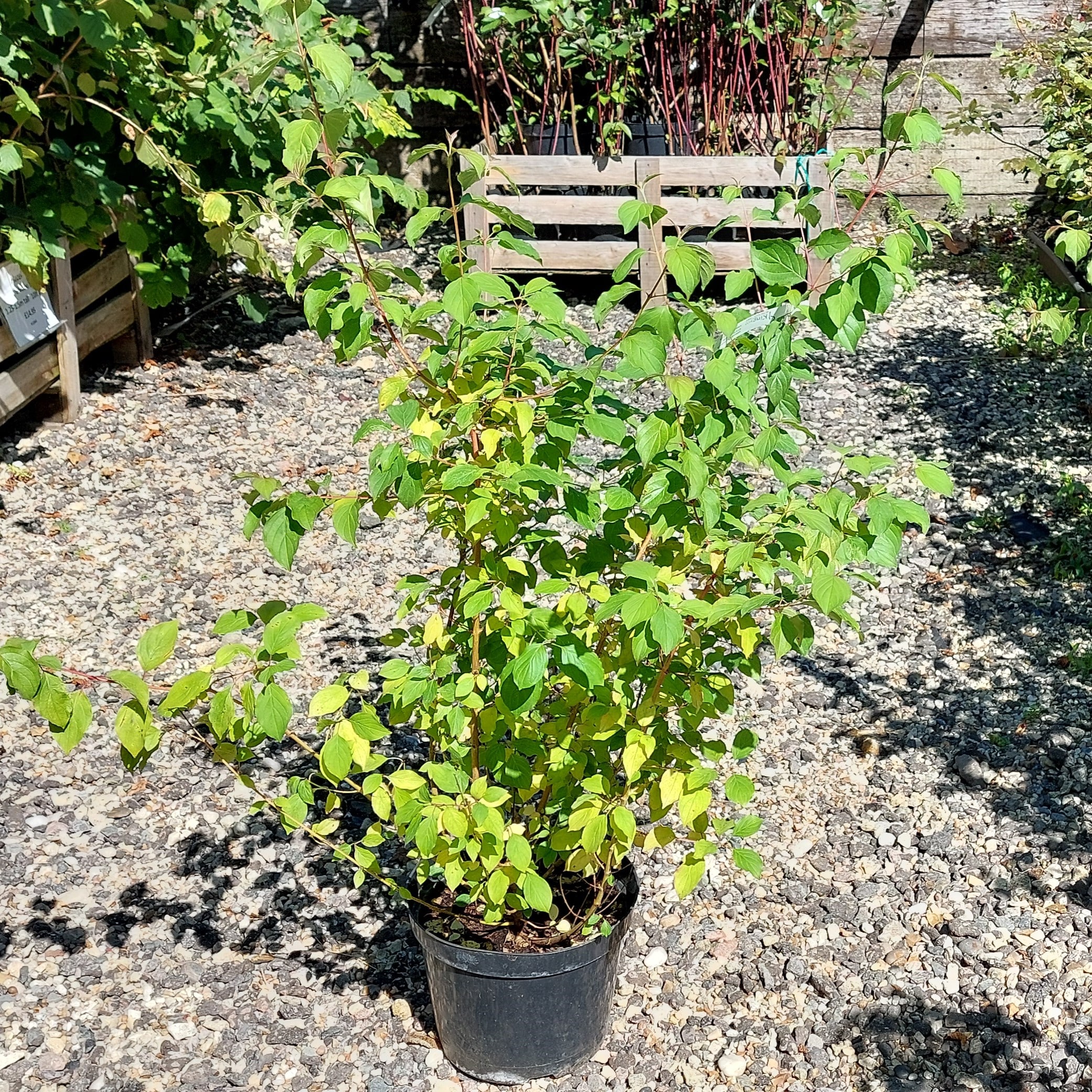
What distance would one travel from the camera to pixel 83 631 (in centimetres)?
366

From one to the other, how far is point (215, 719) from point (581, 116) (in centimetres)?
551

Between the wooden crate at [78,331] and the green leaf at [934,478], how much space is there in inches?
141

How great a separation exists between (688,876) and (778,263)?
3.04 ft

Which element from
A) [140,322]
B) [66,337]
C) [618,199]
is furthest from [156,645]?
[618,199]

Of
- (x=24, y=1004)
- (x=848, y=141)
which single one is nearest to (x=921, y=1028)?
(x=24, y=1004)

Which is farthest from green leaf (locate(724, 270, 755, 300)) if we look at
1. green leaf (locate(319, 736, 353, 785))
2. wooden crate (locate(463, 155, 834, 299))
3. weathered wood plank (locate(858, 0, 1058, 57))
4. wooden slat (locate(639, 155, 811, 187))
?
weathered wood plank (locate(858, 0, 1058, 57))

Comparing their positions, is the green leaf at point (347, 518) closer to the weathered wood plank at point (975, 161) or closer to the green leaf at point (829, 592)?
the green leaf at point (829, 592)

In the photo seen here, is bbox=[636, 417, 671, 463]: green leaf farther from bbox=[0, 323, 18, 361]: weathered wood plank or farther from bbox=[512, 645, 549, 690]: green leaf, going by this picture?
bbox=[0, 323, 18, 361]: weathered wood plank

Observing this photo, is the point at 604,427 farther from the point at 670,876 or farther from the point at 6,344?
the point at 6,344

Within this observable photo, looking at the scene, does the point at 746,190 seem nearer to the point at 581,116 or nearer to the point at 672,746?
the point at 581,116

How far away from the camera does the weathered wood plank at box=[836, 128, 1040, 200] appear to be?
696 cm

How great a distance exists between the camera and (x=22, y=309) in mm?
4371

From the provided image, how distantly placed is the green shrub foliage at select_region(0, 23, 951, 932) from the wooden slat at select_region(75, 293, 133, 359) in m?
3.28

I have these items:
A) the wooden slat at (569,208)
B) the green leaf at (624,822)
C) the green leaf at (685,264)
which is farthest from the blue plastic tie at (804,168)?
the green leaf at (624,822)
